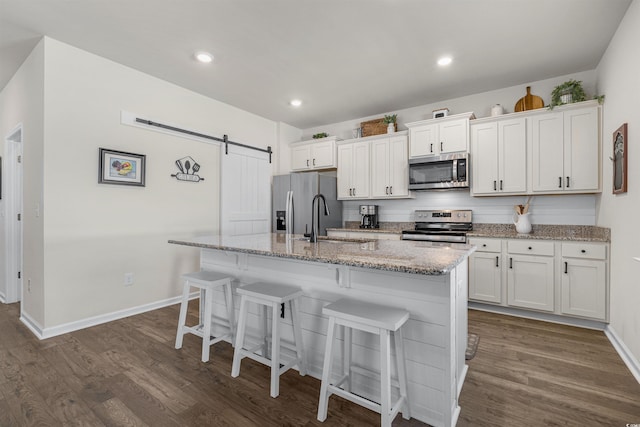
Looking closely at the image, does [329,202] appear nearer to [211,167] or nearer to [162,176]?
[211,167]

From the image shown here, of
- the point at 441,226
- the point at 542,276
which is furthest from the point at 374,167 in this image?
the point at 542,276

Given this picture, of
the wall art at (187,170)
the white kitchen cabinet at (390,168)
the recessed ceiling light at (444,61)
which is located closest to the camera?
the recessed ceiling light at (444,61)

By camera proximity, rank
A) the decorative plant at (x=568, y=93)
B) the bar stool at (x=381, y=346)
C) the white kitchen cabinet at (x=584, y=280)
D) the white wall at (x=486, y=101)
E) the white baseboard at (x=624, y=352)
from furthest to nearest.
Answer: the white wall at (x=486, y=101) < the decorative plant at (x=568, y=93) < the white kitchen cabinet at (x=584, y=280) < the white baseboard at (x=624, y=352) < the bar stool at (x=381, y=346)

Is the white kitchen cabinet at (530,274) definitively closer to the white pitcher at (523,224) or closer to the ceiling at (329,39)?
the white pitcher at (523,224)

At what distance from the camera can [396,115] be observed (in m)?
4.59

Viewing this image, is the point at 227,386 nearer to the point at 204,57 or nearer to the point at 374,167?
the point at 204,57

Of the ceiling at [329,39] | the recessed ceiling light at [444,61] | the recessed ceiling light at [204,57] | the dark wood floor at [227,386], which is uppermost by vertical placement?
the ceiling at [329,39]

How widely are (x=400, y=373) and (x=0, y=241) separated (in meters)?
5.08

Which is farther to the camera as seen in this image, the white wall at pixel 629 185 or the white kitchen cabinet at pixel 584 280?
the white kitchen cabinet at pixel 584 280

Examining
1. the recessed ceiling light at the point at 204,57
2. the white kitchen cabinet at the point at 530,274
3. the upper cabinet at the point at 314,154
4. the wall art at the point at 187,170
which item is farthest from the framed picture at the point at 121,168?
the white kitchen cabinet at the point at 530,274

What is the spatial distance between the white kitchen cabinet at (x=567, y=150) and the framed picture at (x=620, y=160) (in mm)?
534

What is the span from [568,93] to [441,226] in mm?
1970

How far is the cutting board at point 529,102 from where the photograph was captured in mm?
3469

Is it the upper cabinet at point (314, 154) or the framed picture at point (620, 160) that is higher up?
the upper cabinet at point (314, 154)
